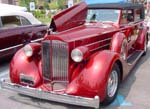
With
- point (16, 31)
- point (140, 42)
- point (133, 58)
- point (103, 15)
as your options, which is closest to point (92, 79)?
point (103, 15)

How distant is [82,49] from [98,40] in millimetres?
989

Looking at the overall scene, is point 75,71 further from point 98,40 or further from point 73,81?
point 98,40

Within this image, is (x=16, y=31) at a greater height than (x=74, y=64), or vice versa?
(x=16, y=31)

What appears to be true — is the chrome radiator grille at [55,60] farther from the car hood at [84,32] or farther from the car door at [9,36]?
the car door at [9,36]

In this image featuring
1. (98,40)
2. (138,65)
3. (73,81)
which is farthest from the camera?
(138,65)

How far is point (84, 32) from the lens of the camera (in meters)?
5.17

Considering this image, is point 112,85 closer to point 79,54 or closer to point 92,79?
point 92,79

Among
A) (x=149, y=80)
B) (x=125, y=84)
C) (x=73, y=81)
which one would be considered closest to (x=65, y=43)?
(x=73, y=81)

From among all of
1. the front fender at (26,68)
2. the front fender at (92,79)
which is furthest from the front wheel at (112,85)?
the front fender at (26,68)

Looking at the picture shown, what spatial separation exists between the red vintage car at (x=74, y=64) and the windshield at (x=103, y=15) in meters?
0.20

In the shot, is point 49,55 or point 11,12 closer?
point 49,55

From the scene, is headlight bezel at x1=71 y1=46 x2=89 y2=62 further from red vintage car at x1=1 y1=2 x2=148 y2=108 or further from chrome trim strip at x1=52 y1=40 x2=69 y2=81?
chrome trim strip at x1=52 y1=40 x2=69 y2=81

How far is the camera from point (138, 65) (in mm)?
7156

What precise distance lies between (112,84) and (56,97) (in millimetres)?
1172
